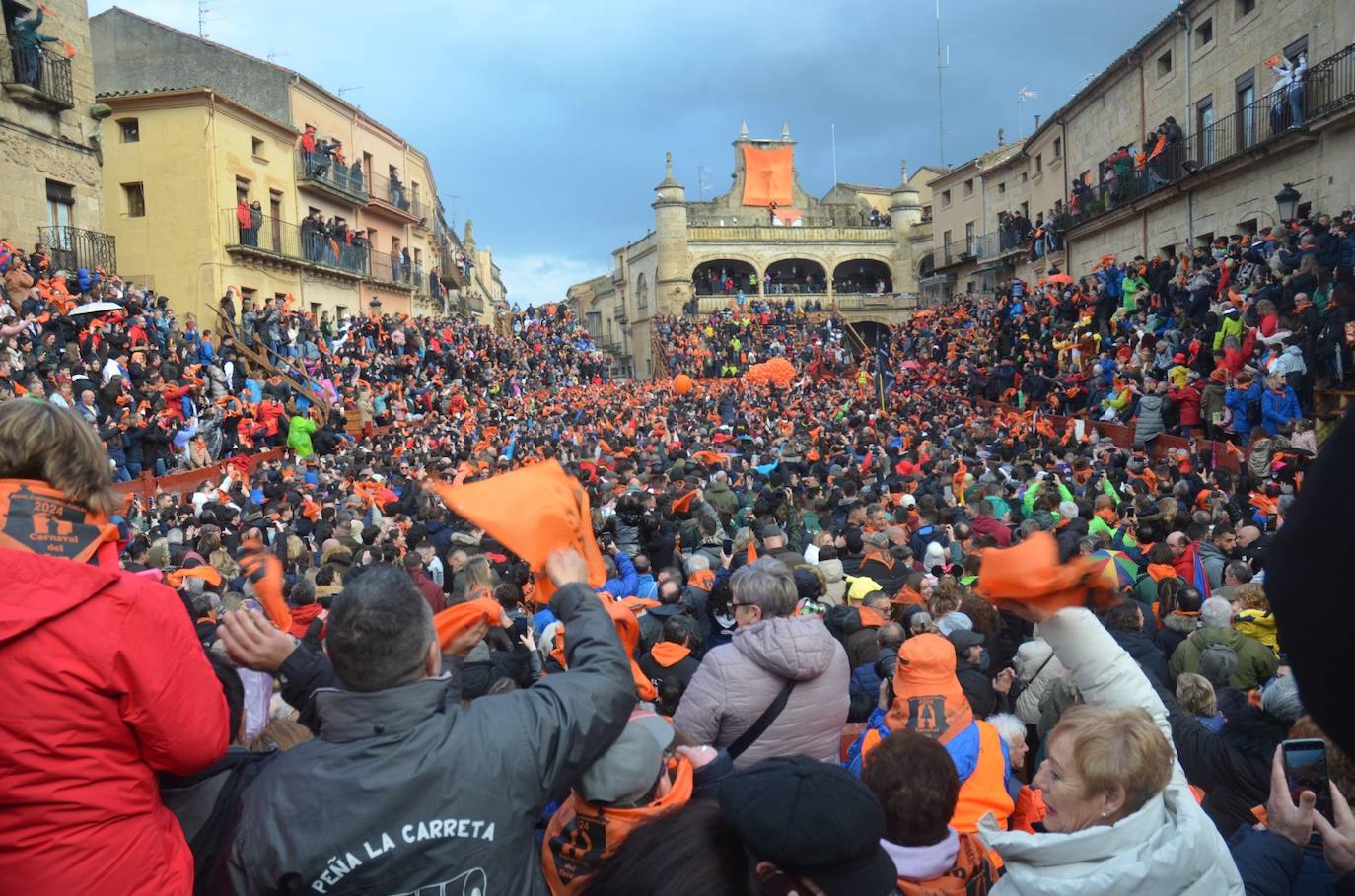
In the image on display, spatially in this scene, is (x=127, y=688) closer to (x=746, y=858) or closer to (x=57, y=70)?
(x=746, y=858)

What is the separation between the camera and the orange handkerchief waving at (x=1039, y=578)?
2.36 m

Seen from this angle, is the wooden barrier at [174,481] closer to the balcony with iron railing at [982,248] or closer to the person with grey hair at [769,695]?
the person with grey hair at [769,695]

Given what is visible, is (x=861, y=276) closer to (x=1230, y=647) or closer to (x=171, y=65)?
(x=171, y=65)

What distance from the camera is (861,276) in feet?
185

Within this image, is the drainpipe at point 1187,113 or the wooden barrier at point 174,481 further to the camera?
the drainpipe at point 1187,113

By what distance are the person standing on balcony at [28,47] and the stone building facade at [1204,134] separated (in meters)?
24.6

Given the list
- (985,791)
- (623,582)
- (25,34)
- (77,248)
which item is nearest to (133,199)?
(77,248)

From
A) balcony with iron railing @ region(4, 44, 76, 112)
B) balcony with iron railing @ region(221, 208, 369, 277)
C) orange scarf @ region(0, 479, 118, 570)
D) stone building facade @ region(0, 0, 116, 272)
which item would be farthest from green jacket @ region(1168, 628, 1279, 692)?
balcony with iron railing @ region(221, 208, 369, 277)

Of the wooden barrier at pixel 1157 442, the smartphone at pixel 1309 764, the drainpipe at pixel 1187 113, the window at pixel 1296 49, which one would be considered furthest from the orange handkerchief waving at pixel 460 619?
the drainpipe at pixel 1187 113

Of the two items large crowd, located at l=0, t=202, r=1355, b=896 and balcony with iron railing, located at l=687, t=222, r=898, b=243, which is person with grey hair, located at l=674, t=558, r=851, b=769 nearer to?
large crowd, located at l=0, t=202, r=1355, b=896

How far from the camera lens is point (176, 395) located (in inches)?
662

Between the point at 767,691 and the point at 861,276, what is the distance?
55158 millimetres

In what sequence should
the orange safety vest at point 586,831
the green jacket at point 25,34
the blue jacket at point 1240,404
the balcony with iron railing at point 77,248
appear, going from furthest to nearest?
1. the balcony with iron railing at point 77,248
2. the green jacket at point 25,34
3. the blue jacket at point 1240,404
4. the orange safety vest at point 586,831

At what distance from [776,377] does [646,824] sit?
29891 millimetres
